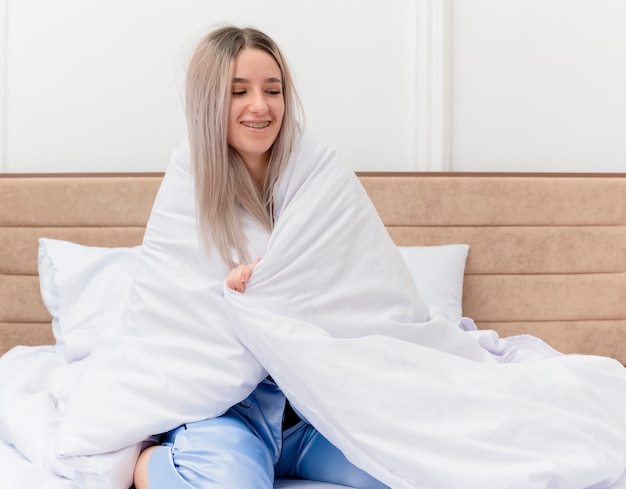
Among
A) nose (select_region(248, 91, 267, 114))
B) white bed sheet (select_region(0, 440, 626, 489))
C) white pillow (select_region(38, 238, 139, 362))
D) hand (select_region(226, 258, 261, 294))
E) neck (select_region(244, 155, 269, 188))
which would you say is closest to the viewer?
white bed sheet (select_region(0, 440, 626, 489))

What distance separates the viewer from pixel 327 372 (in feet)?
4.12

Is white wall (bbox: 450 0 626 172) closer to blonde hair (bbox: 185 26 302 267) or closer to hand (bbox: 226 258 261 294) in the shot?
blonde hair (bbox: 185 26 302 267)

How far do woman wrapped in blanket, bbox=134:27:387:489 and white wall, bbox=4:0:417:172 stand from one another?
93cm

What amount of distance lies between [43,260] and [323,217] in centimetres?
117

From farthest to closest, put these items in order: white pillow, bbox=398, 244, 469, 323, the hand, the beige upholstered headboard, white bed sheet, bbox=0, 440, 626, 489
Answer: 1. the beige upholstered headboard
2. white pillow, bbox=398, 244, 469, 323
3. the hand
4. white bed sheet, bbox=0, 440, 626, 489

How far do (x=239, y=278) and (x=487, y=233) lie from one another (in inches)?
49.5

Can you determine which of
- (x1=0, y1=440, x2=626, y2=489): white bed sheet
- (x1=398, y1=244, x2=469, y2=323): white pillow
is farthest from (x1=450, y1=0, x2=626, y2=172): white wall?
(x1=0, y1=440, x2=626, y2=489): white bed sheet

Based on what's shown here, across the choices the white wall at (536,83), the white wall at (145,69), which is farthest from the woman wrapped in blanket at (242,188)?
Result: the white wall at (536,83)

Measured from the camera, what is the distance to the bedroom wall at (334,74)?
2521 mm

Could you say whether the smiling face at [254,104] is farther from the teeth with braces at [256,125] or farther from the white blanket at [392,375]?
the white blanket at [392,375]

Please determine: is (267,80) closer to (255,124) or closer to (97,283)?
(255,124)

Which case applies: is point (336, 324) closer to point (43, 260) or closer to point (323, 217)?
point (323, 217)

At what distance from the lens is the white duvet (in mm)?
1173

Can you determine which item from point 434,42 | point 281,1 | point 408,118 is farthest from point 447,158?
point 281,1
